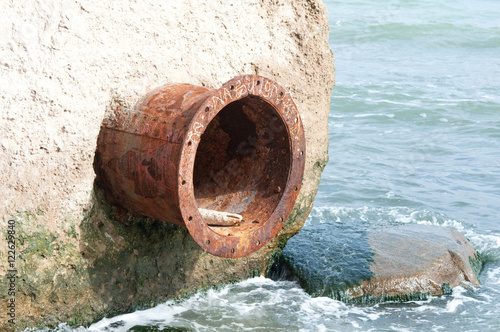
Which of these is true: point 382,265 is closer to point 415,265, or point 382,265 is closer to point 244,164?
point 415,265

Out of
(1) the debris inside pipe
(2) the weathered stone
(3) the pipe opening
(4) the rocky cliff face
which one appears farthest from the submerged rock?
(1) the debris inside pipe

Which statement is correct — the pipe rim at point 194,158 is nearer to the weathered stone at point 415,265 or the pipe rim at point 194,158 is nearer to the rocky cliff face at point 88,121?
the rocky cliff face at point 88,121

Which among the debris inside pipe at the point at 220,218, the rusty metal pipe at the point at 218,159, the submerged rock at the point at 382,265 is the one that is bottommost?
the submerged rock at the point at 382,265

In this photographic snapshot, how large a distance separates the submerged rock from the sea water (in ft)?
0.31

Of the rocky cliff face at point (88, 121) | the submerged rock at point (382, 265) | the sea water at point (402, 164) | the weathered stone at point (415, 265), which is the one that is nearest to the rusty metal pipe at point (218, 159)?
the rocky cliff face at point (88, 121)

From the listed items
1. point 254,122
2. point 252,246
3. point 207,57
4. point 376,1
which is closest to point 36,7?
point 207,57

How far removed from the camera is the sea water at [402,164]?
4.30 m

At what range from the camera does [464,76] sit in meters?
13.5

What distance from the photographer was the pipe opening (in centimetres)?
377

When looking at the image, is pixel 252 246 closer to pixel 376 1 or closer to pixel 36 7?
pixel 36 7

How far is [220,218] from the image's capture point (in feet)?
12.1

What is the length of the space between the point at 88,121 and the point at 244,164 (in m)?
1.02

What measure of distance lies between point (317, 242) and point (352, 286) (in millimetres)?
705

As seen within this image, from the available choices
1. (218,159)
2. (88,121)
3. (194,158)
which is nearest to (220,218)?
(194,158)
